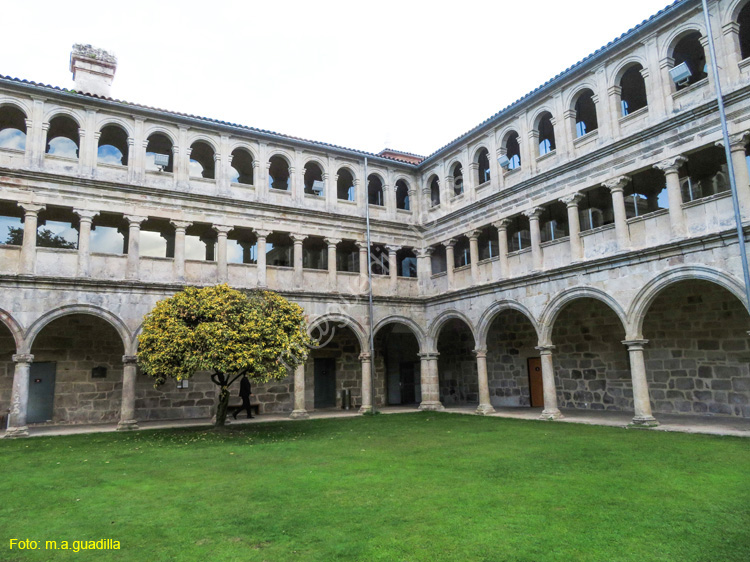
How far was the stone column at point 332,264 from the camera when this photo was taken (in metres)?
18.9

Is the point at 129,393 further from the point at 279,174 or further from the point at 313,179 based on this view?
the point at 313,179

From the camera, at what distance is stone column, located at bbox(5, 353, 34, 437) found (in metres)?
13.8

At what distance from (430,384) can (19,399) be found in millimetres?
12872

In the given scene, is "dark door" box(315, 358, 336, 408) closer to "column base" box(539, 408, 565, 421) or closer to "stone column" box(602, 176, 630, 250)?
"column base" box(539, 408, 565, 421)

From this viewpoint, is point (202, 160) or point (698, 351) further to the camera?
point (202, 160)

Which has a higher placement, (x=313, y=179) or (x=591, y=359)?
(x=313, y=179)

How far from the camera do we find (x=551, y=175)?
1569 cm

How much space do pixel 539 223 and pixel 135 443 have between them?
1298 centimetres

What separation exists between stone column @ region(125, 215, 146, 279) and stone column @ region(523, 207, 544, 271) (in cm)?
1195

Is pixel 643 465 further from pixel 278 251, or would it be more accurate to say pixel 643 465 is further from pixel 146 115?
pixel 146 115

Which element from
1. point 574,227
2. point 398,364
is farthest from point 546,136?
point 398,364

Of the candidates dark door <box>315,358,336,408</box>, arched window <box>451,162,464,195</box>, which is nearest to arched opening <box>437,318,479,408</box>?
dark door <box>315,358,336,408</box>

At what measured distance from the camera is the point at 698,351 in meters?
14.2

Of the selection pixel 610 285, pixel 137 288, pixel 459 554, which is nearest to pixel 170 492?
pixel 459 554
